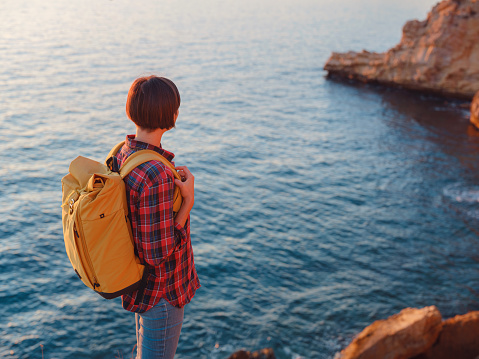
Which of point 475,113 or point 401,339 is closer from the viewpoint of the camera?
point 401,339

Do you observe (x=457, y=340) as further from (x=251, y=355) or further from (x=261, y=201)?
(x=261, y=201)

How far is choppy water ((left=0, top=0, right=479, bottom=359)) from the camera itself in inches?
464

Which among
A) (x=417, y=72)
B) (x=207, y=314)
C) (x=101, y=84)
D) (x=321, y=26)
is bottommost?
(x=207, y=314)

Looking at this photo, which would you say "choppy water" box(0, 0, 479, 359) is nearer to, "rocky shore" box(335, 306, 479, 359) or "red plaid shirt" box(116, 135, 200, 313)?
"red plaid shirt" box(116, 135, 200, 313)

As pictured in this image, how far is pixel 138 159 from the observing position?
10.9 feet

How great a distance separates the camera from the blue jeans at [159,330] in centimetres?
368

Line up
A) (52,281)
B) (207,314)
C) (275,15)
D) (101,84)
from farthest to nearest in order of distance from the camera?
(275,15) → (101,84) → (52,281) → (207,314)

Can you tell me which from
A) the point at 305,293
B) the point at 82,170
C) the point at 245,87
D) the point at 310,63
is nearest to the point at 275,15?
the point at 310,63

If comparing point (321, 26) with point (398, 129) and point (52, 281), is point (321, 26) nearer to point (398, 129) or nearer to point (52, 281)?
point (398, 129)

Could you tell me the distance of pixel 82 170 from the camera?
349cm

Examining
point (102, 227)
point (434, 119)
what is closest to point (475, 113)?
point (434, 119)

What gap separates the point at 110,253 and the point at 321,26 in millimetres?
77667

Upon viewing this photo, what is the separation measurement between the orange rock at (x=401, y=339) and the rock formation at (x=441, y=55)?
2872 cm

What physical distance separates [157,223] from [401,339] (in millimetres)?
7770
